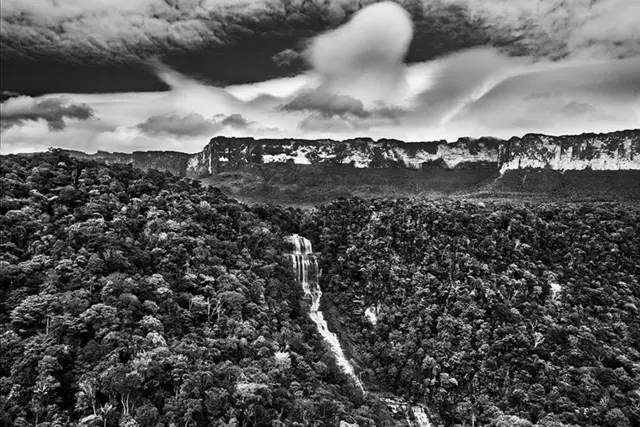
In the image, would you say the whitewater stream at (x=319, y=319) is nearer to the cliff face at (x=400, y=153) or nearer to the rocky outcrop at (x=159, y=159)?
the cliff face at (x=400, y=153)

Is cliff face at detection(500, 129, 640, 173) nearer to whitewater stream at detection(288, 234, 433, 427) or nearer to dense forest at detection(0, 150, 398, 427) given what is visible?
whitewater stream at detection(288, 234, 433, 427)

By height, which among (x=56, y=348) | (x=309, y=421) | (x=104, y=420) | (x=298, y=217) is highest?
(x=298, y=217)

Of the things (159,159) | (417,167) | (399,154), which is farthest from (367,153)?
(159,159)

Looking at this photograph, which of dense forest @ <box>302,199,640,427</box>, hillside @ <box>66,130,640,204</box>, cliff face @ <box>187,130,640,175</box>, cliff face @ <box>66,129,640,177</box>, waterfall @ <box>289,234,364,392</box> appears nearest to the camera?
dense forest @ <box>302,199,640,427</box>

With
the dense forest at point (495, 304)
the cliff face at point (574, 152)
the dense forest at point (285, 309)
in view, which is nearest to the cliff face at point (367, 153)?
the cliff face at point (574, 152)

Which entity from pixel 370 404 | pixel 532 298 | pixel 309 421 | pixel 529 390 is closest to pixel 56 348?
pixel 309 421

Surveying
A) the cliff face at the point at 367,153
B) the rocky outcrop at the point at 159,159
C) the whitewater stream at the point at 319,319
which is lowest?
the whitewater stream at the point at 319,319

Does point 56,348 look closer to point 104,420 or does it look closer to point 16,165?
point 104,420

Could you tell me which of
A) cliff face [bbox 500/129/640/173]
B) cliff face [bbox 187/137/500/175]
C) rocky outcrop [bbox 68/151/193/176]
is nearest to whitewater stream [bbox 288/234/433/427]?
cliff face [bbox 187/137/500/175]
